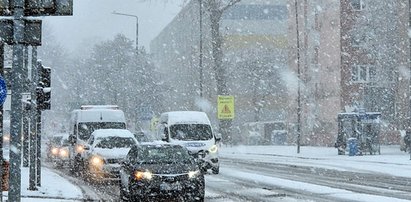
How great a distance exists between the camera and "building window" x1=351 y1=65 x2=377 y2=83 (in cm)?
5681

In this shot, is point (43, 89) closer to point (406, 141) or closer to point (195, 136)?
point (195, 136)

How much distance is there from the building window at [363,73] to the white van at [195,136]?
3170 centimetres

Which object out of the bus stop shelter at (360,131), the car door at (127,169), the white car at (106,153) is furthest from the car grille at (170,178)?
the bus stop shelter at (360,131)

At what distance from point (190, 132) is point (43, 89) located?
9.60m

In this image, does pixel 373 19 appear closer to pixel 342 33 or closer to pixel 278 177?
pixel 342 33

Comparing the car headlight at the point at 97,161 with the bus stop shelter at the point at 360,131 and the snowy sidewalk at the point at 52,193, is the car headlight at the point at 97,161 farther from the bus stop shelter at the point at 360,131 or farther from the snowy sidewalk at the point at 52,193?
the bus stop shelter at the point at 360,131

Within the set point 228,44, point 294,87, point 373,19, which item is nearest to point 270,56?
point 228,44

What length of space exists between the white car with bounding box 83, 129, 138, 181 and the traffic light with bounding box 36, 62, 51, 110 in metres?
5.37

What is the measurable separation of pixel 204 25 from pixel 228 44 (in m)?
4.02

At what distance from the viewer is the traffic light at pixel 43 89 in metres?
17.9

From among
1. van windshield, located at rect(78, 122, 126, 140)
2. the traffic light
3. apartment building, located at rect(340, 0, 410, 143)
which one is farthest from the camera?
apartment building, located at rect(340, 0, 410, 143)

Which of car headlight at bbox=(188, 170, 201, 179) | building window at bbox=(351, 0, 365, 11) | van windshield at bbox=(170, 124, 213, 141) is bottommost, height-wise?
car headlight at bbox=(188, 170, 201, 179)

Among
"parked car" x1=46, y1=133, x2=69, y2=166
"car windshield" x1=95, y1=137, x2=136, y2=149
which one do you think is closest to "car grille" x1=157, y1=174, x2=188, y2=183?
"car windshield" x1=95, y1=137, x2=136, y2=149

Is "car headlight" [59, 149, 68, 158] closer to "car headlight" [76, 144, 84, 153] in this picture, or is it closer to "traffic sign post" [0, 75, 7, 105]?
"car headlight" [76, 144, 84, 153]
